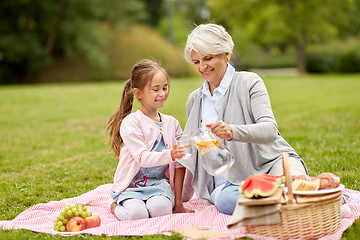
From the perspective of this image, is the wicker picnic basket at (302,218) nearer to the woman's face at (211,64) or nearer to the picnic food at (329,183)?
the picnic food at (329,183)

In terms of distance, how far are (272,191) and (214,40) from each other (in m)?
1.37

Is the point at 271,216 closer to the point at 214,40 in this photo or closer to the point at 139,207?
the point at 139,207

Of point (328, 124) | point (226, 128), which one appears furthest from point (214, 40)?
point (328, 124)

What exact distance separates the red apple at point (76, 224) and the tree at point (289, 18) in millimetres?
32893

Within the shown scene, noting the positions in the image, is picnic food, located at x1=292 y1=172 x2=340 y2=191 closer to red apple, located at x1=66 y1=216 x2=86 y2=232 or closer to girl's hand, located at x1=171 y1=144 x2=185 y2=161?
girl's hand, located at x1=171 y1=144 x2=185 y2=161

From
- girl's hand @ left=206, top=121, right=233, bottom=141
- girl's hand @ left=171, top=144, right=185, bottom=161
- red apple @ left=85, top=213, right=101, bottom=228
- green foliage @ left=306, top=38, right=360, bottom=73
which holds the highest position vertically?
girl's hand @ left=206, top=121, right=233, bottom=141

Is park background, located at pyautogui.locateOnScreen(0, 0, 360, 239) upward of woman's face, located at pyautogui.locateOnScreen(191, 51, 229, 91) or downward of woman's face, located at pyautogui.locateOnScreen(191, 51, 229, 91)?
downward

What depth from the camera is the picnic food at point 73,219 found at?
354 centimetres

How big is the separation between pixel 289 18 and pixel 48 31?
62.2ft

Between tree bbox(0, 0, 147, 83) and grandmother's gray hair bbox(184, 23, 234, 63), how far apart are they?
25.9 metres

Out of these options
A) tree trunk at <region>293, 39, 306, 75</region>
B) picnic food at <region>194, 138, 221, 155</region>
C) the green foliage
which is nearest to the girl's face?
picnic food at <region>194, 138, 221, 155</region>

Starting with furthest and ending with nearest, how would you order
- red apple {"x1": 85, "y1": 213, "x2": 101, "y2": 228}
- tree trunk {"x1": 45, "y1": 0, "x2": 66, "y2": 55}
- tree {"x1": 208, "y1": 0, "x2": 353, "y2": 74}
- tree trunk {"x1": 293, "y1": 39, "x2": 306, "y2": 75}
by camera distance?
tree trunk {"x1": 293, "y1": 39, "x2": 306, "y2": 75} → tree {"x1": 208, "y1": 0, "x2": 353, "y2": 74} → tree trunk {"x1": 45, "y1": 0, "x2": 66, "y2": 55} → red apple {"x1": 85, "y1": 213, "x2": 101, "y2": 228}

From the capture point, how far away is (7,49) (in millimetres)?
27375

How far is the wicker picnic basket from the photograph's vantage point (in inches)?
120
